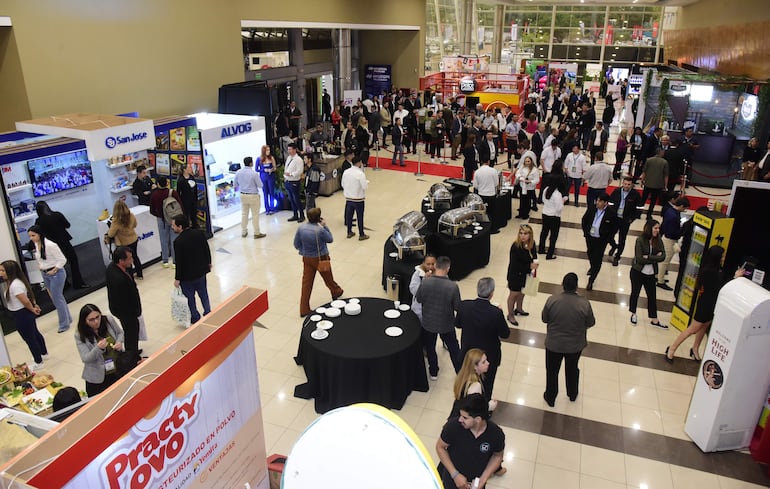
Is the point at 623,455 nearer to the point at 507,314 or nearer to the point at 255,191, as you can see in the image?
the point at 507,314

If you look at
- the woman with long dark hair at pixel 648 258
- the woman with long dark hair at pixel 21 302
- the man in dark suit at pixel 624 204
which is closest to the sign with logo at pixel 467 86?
the man in dark suit at pixel 624 204

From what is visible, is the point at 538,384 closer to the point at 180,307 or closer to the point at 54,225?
the point at 180,307

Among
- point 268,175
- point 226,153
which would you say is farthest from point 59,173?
point 268,175

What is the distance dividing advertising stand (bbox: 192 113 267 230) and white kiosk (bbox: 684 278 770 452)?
788 centimetres

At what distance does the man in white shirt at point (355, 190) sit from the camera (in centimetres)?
935

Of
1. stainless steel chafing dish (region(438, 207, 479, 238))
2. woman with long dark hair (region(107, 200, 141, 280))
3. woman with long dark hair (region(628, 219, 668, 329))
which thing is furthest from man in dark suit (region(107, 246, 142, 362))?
woman with long dark hair (region(628, 219, 668, 329))

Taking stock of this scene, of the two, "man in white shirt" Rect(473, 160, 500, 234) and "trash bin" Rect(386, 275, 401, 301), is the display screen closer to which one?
"trash bin" Rect(386, 275, 401, 301)

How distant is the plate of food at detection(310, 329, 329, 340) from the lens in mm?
5297

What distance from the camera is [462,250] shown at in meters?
8.03

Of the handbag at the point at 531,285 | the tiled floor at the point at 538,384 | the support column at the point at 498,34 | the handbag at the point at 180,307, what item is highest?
the support column at the point at 498,34

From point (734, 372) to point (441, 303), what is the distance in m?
2.56

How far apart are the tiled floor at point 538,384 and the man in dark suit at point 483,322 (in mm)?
964

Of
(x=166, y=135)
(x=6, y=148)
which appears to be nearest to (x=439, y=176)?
(x=166, y=135)

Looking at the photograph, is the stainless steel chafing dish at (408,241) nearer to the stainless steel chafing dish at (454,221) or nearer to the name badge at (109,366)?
the stainless steel chafing dish at (454,221)
